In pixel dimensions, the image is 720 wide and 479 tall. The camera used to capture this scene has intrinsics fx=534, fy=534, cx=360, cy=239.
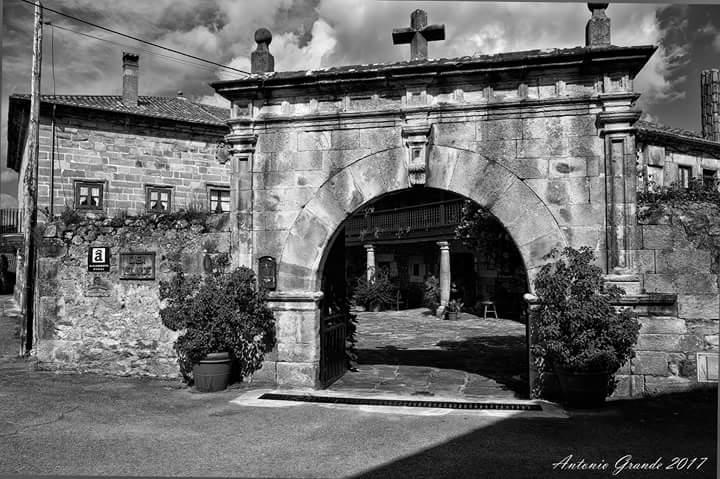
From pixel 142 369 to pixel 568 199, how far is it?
6.44 metres

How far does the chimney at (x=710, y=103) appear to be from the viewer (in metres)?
21.7

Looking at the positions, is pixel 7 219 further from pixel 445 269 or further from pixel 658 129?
pixel 658 129

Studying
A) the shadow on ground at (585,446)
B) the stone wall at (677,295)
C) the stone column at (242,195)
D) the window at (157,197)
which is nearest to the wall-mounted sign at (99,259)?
the stone column at (242,195)

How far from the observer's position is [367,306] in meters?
22.6

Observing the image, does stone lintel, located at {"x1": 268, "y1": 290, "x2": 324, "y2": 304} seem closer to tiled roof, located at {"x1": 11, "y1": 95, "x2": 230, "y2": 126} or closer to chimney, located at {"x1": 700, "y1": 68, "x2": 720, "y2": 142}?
tiled roof, located at {"x1": 11, "y1": 95, "x2": 230, "y2": 126}

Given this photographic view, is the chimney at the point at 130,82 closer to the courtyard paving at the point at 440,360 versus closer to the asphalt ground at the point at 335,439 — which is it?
the courtyard paving at the point at 440,360

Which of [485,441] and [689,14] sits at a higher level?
[689,14]

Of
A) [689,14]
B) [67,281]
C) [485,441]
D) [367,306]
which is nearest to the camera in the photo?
[485,441]

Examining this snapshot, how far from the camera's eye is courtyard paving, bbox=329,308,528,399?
24.5 feet

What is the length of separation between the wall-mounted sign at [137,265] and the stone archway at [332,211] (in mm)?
2062

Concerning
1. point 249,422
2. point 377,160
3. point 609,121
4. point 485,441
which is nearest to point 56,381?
point 249,422

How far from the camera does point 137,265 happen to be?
26.1ft

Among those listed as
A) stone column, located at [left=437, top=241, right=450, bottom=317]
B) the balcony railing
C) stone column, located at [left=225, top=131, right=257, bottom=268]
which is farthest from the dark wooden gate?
the balcony railing

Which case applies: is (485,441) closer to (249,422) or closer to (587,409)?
(587,409)
